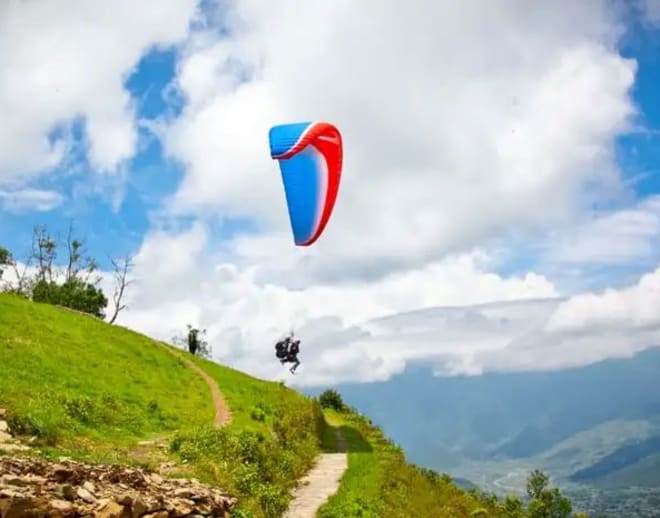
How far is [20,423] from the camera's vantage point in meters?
20.4

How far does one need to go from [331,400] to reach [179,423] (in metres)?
30.1

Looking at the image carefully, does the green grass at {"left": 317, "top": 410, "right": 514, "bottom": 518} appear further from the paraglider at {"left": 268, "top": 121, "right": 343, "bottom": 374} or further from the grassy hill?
the paraglider at {"left": 268, "top": 121, "right": 343, "bottom": 374}

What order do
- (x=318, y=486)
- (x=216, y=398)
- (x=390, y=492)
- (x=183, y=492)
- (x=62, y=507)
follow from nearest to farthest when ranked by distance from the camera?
(x=62, y=507) → (x=183, y=492) → (x=318, y=486) → (x=390, y=492) → (x=216, y=398)

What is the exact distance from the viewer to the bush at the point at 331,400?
5822cm

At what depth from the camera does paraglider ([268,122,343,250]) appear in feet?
83.1

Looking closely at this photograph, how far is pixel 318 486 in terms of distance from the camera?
2562cm

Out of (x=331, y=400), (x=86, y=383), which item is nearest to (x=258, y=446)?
(x=86, y=383)

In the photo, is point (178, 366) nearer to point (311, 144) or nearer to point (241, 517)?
point (311, 144)

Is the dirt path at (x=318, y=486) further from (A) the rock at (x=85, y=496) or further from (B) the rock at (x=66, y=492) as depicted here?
(B) the rock at (x=66, y=492)

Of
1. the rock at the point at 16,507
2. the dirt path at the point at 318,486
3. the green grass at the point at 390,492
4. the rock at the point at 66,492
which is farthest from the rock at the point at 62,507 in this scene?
the green grass at the point at 390,492

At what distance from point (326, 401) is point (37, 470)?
45.6m

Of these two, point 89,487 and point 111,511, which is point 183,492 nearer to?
point 89,487

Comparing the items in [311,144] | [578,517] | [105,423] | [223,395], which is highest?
[311,144]

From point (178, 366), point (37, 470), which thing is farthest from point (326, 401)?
point (37, 470)
